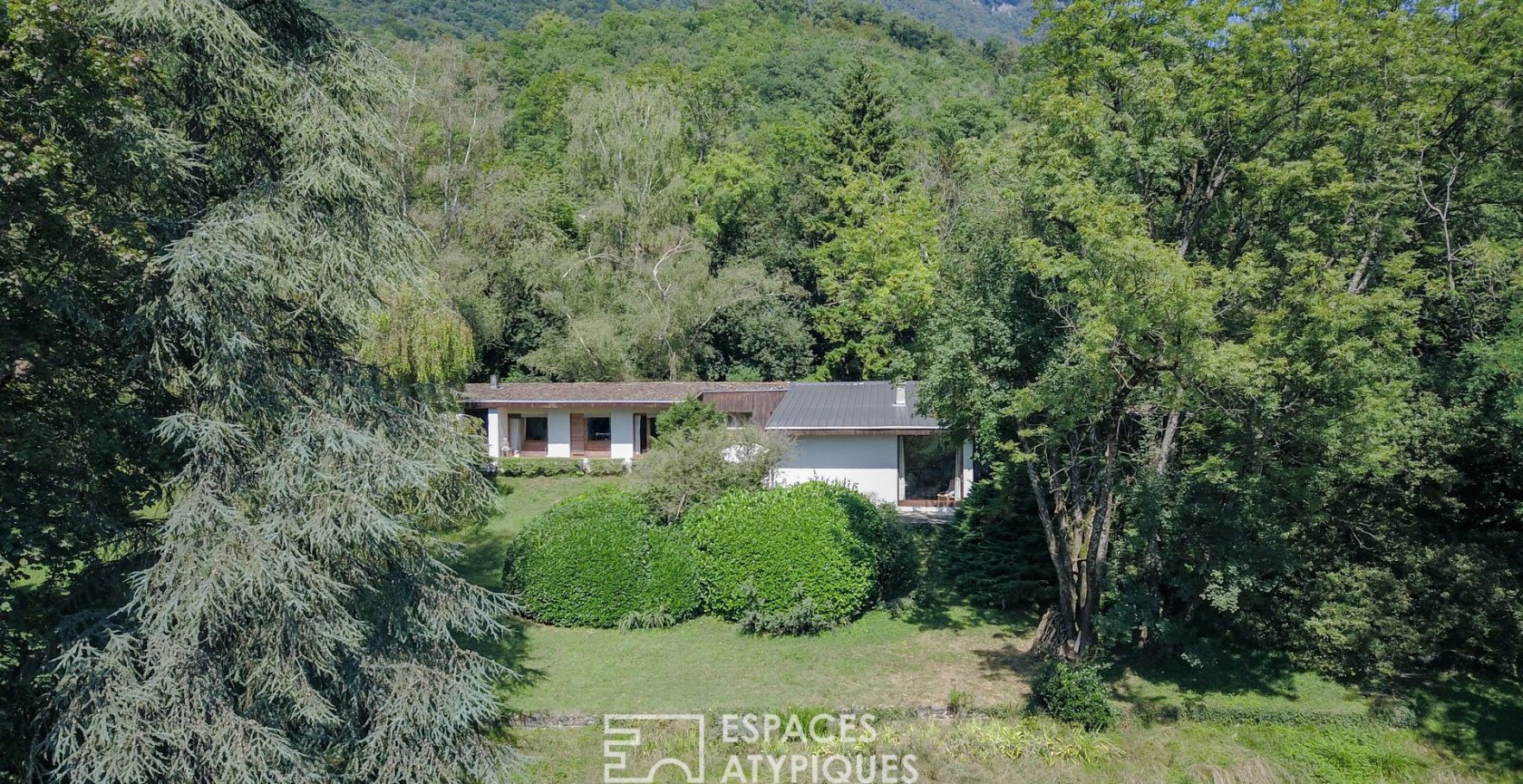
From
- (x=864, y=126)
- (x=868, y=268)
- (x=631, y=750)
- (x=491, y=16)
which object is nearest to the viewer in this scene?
(x=631, y=750)

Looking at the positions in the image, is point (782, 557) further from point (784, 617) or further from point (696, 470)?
point (696, 470)

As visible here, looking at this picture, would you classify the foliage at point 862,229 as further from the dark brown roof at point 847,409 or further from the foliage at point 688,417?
the foliage at point 688,417

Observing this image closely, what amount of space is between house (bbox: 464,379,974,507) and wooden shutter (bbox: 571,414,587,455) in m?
0.03

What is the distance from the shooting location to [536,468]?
29422mm

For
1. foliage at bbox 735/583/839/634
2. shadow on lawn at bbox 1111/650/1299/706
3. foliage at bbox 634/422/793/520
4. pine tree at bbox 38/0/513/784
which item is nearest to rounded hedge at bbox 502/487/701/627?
foliage at bbox 735/583/839/634

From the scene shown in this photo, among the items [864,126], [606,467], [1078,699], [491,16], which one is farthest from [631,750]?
[491,16]

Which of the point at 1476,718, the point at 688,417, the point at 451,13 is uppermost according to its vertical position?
the point at 451,13

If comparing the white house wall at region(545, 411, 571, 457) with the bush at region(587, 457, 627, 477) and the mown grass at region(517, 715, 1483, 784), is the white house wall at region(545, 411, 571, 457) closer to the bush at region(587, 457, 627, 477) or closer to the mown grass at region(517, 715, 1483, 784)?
the bush at region(587, 457, 627, 477)

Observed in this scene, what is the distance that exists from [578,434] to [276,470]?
2369cm

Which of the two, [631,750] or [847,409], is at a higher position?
[847,409]

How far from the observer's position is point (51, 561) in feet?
31.7

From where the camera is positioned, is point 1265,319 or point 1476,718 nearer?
point 1265,319

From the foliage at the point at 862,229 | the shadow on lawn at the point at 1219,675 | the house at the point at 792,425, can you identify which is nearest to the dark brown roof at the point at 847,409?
the house at the point at 792,425

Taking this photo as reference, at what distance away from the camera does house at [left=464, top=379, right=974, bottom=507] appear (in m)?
24.9
